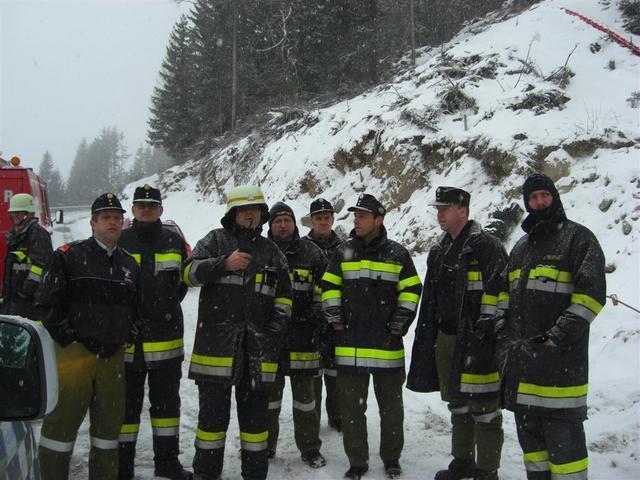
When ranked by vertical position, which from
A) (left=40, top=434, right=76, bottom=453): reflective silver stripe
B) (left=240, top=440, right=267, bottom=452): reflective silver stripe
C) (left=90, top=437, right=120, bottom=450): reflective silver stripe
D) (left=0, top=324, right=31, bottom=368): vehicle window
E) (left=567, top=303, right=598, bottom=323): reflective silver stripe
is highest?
(left=0, top=324, right=31, bottom=368): vehicle window

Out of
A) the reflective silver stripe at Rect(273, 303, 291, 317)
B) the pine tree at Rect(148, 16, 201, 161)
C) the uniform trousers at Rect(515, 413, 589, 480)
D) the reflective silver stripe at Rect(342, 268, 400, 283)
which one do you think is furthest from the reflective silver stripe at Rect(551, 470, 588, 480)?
the pine tree at Rect(148, 16, 201, 161)

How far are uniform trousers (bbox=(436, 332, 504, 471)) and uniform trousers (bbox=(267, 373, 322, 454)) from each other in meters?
1.18

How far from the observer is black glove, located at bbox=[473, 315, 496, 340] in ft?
13.2

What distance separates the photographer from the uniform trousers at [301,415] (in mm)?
4668

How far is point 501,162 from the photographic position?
9.78 meters

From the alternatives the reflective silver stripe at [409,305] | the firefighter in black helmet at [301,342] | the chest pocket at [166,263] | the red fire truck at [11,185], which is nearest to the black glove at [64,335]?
the chest pocket at [166,263]

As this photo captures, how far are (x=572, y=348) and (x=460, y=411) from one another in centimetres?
130

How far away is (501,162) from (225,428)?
7.66 metres

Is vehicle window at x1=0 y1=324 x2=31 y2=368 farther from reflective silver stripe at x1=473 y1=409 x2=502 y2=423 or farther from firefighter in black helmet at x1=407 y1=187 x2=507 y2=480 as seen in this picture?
reflective silver stripe at x1=473 y1=409 x2=502 y2=423

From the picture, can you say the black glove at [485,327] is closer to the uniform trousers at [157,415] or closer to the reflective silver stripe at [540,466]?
the reflective silver stripe at [540,466]

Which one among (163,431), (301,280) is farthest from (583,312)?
(163,431)

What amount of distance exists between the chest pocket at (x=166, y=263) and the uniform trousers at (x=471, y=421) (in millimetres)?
2345

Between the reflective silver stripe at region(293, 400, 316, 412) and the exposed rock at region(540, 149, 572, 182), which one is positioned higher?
the exposed rock at region(540, 149, 572, 182)

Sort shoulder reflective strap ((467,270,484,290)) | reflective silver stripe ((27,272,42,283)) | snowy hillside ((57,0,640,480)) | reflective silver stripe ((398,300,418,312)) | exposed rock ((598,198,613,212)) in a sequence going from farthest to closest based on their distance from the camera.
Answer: exposed rock ((598,198,613,212)) → reflective silver stripe ((27,272,42,283)) → snowy hillside ((57,0,640,480)) → reflective silver stripe ((398,300,418,312)) → shoulder reflective strap ((467,270,484,290))
